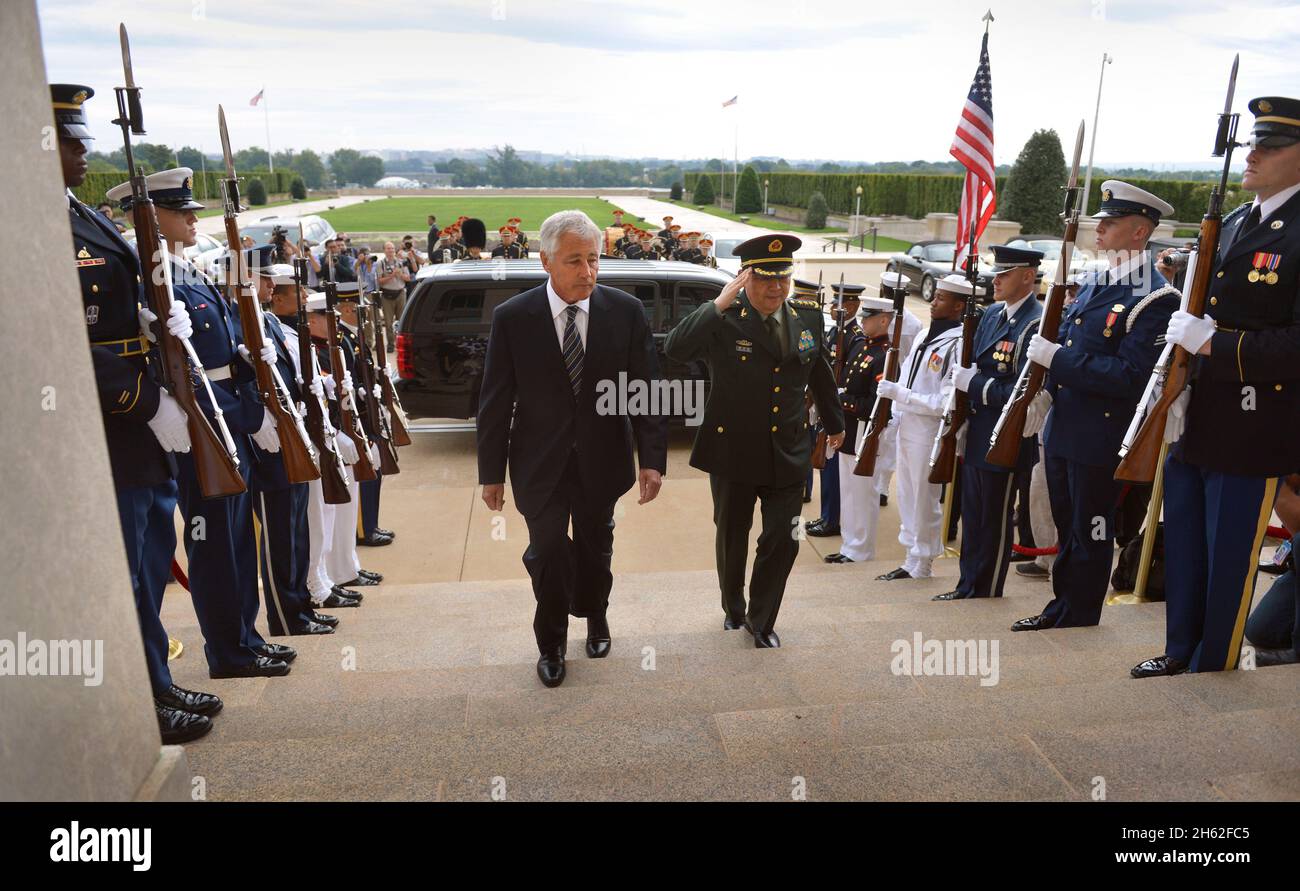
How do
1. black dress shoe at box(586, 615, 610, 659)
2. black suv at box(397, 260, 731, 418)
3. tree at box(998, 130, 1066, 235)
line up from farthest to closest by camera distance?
tree at box(998, 130, 1066, 235)
black suv at box(397, 260, 731, 418)
black dress shoe at box(586, 615, 610, 659)

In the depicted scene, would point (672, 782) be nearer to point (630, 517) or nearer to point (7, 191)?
point (7, 191)

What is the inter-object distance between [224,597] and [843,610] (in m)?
3.15

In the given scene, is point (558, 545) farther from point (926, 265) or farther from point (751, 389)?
point (926, 265)

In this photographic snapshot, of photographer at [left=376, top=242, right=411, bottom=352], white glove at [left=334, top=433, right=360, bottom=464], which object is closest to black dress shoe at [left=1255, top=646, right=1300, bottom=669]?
white glove at [left=334, top=433, right=360, bottom=464]

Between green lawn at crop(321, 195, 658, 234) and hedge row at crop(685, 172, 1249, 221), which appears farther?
green lawn at crop(321, 195, 658, 234)

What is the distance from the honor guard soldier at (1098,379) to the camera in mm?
4254

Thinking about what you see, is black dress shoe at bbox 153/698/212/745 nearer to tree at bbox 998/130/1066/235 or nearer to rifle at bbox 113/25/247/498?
rifle at bbox 113/25/247/498

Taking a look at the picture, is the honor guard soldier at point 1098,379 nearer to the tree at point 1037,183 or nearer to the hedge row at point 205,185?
the hedge row at point 205,185

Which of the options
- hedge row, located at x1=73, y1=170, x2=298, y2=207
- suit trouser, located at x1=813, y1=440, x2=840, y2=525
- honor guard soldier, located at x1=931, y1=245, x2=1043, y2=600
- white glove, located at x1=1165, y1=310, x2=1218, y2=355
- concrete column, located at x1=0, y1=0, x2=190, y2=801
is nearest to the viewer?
concrete column, located at x1=0, y1=0, x2=190, y2=801

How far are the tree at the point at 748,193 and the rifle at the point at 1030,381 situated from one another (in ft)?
152

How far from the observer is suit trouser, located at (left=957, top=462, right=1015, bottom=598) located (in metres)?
5.22

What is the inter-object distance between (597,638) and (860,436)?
10.7 feet

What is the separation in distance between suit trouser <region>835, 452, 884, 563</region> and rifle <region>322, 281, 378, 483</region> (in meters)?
3.31

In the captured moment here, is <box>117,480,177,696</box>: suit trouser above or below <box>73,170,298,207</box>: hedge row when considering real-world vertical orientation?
below
